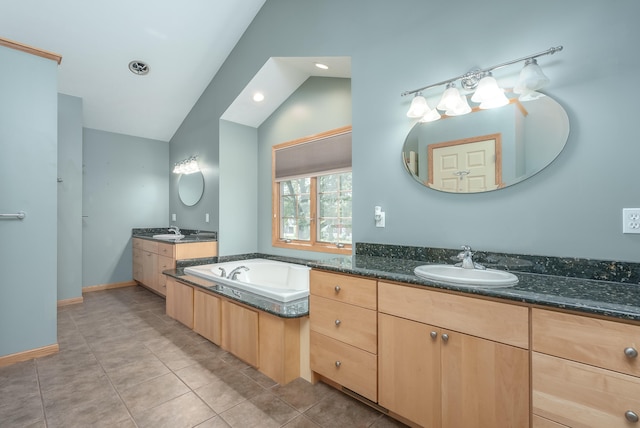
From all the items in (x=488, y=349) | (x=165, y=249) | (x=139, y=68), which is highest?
(x=139, y=68)

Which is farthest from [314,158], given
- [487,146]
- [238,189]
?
[487,146]

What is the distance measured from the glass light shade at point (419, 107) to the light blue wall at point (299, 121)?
111cm

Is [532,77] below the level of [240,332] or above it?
above

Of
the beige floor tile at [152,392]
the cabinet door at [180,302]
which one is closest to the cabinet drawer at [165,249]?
the cabinet door at [180,302]

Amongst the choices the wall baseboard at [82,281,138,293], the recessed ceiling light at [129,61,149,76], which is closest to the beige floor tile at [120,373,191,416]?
the wall baseboard at [82,281,138,293]

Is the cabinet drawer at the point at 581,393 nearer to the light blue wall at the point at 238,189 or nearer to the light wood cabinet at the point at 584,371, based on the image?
the light wood cabinet at the point at 584,371

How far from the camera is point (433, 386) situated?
4.41ft

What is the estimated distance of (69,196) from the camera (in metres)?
3.77

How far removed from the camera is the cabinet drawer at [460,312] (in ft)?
3.67

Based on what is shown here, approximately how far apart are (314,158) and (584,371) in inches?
109

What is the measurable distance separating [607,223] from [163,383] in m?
2.74

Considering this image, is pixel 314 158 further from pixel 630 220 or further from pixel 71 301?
pixel 71 301

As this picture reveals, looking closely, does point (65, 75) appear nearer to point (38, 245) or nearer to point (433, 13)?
point (38, 245)

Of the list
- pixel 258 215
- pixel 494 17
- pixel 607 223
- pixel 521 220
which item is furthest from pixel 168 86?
pixel 607 223
